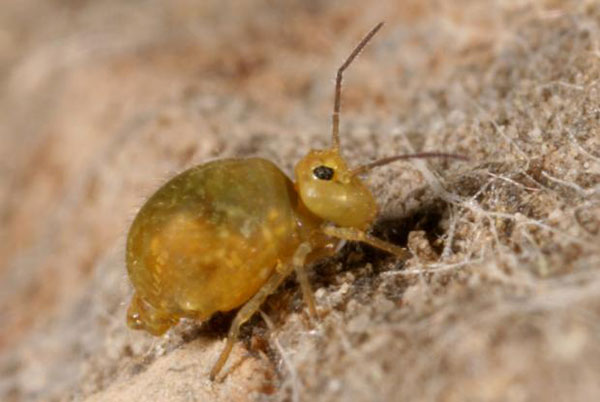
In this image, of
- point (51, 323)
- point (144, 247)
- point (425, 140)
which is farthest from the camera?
point (51, 323)

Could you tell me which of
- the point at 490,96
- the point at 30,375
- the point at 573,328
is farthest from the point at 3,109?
the point at 573,328

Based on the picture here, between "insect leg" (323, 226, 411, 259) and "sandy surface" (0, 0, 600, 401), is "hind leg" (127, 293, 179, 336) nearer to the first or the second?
"sandy surface" (0, 0, 600, 401)

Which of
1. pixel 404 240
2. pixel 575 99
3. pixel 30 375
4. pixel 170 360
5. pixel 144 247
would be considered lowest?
pixel 30 375

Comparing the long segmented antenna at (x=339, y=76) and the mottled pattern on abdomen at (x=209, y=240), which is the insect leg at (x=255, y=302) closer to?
the mottled pattern on abdomen at (x=209, y=240)

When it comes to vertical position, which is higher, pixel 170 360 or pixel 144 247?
pixel 144 247

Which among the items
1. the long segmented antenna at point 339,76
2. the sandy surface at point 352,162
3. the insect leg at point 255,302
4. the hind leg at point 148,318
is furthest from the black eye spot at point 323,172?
the hind leg at point 148,318

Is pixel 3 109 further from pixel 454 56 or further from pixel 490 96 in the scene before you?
pixel 490 96
